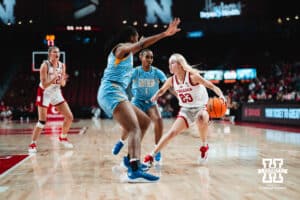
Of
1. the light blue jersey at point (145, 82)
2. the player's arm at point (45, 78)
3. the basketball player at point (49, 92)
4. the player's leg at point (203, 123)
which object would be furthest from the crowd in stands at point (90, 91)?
the light blue jersey at point (145, 82)

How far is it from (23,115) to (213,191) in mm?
22675

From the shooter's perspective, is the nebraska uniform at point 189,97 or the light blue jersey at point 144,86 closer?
the nebraska uniform at point 189,97

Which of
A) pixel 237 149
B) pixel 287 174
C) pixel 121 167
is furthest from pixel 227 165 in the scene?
pixel 237 149

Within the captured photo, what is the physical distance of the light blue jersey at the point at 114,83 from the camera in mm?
4582

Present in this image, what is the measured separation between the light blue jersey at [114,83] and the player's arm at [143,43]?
23 cm

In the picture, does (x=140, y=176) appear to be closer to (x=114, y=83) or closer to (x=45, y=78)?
(x=114, y=83)

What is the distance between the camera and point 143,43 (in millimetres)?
4188

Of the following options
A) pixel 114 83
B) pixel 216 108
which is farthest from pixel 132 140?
pixel 216 108

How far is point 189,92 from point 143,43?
5.50 feet

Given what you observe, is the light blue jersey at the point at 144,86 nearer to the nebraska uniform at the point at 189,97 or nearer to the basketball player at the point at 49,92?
the nebraska uniform at the point at 189,97

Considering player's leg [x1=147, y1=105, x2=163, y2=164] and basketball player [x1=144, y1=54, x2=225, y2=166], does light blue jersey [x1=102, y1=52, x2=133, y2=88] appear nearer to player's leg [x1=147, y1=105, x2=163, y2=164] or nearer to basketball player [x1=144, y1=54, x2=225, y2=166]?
basketball player [x1=144, y1=54, x2=225, y2=166]

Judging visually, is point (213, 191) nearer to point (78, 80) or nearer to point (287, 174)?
point (287, 174)

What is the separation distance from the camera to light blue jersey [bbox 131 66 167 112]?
6.07 meters

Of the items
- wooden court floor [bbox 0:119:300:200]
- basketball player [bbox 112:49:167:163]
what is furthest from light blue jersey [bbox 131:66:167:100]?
wooden court floor [bbox 0:119:300:200]
